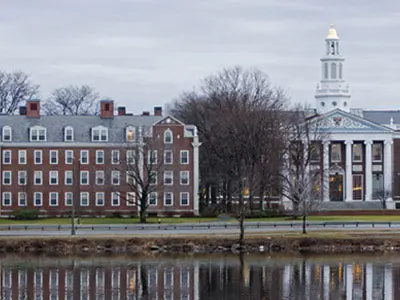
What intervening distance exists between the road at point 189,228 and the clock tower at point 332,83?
53.6 m

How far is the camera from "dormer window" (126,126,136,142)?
11277 centimetres

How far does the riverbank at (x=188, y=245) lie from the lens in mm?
80750

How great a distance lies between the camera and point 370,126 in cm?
14150

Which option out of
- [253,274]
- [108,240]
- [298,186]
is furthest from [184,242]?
[298,186]

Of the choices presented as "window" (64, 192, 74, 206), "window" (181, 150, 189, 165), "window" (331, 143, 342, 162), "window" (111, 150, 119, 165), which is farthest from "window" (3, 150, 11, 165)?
"window" (331, 143, 342, 162)

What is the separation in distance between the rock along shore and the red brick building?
29.7m

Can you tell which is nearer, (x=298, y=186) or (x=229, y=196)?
(x=298, y=186)

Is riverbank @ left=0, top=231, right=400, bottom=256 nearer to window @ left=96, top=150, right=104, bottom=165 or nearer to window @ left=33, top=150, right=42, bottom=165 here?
window @ left=96, top=150, right=104, bottom=165

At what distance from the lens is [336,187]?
138 metres

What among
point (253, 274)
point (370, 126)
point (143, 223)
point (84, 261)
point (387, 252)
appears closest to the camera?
point (253, 274)

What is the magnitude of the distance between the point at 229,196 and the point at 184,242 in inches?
1387

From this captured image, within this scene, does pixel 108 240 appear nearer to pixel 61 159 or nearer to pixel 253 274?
pixel 253 274

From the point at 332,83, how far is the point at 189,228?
64.0 m

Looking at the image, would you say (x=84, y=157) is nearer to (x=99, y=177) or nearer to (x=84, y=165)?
(x=84, y=165)
